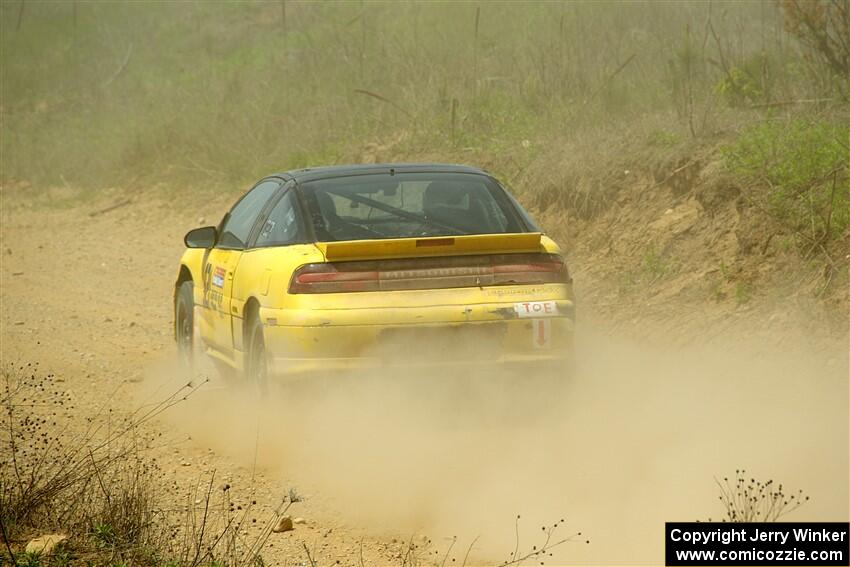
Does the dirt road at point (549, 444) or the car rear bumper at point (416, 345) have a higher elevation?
the car rear bumper at point (416, 345)

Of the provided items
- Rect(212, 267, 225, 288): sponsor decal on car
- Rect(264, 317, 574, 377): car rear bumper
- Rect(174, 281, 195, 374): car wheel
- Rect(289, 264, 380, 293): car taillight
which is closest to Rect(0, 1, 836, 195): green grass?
Rect(174, 281, 195, 374): car wheel

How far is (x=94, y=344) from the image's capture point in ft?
39.1

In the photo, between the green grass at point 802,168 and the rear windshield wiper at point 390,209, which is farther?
the green grass at point 802,168

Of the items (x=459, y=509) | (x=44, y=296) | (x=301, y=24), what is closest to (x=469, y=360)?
(x=459, y=509)

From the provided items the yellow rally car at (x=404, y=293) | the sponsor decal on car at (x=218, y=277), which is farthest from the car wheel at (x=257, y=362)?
the sponsor decal on car at (x=218, y=277)

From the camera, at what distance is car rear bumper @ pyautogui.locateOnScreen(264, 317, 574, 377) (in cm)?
728

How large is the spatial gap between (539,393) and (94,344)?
18.7 feet

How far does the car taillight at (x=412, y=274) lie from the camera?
7.39 meters

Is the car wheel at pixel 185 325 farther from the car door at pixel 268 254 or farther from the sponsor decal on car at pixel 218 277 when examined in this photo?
the car door at pixel 268 254

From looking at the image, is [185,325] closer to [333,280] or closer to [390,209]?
[390,209]

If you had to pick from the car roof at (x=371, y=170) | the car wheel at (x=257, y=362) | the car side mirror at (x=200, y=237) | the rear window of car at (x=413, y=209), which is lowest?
the car wheel at (x=257, y=362)

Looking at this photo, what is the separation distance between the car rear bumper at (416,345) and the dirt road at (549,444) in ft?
0.56

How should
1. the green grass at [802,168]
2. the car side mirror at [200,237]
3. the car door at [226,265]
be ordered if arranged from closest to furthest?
the car door at [226,265] < the car side mirror at [200,237] < the green grass at [802,168]

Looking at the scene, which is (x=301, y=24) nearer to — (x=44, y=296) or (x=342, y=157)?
(x=342, y=157)
